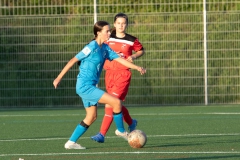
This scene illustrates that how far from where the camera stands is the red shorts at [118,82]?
11.1m

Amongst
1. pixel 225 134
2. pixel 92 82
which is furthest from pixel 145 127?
pixel 92 82

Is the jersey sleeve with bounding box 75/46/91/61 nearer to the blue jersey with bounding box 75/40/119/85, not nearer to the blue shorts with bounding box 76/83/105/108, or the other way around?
the blue jersey with bounding box 75/40/119/85

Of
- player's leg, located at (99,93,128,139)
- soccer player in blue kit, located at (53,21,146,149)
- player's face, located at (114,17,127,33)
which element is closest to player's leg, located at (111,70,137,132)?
player's leg, located at (99,93,128,139)

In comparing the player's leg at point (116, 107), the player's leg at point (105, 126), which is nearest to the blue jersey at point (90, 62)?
the player's leg at point (116, 107)

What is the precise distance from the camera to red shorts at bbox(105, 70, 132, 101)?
36.3 feet

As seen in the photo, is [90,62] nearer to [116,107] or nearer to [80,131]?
[116,107]

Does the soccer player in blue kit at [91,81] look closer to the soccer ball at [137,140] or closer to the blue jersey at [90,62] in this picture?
the blue jersey at [90,62]

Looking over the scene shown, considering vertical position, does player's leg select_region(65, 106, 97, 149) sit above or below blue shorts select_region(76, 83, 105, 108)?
below

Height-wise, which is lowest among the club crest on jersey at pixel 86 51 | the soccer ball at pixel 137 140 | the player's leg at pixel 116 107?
the soccer ball at pixel 137 140

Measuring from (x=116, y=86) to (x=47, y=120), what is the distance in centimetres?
433

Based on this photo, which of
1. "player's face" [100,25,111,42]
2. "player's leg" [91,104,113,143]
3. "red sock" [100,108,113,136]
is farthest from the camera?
"red sock" [100,108,113,136]

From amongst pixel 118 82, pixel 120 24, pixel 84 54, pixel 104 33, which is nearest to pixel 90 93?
pixel 84 54

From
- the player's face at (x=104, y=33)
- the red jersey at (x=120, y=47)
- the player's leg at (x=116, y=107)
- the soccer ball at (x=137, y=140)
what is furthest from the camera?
the red jersey at (x=120, y=47)

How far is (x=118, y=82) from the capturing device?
437 inches
